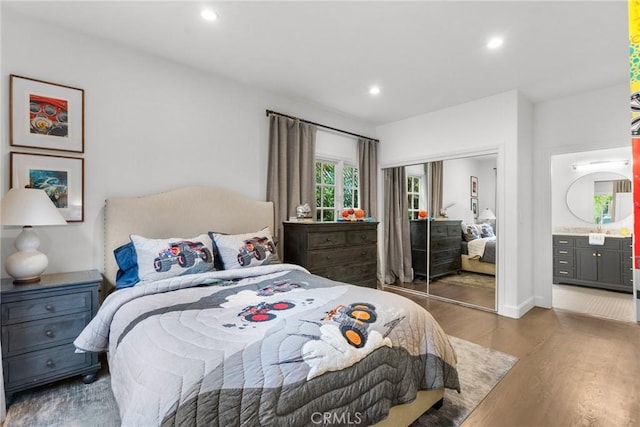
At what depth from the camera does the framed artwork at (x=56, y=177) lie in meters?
2.16

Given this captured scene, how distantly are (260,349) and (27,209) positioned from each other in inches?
76.6

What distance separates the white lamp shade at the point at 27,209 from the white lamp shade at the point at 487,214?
4.35 meters

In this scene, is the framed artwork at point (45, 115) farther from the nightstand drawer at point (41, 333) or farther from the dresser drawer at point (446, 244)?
the dresser drawer at point (446, 244)

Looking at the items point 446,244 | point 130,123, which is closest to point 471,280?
point 446,244

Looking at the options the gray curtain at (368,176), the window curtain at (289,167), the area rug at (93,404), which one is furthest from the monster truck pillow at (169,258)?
the gray curtain at (368,176)

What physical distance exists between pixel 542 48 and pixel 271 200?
3.01 meters

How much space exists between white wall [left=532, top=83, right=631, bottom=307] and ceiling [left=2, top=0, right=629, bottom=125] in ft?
0.72

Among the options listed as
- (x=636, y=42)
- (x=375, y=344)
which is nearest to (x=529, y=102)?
(x=636, y=42)

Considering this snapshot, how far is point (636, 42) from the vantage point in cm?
75

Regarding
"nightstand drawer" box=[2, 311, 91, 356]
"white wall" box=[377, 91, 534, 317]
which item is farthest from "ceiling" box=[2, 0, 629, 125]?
"nightstand drawer" box=[2, 311, 91, 356]

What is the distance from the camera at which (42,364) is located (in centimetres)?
194

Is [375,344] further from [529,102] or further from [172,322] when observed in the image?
[529,102]

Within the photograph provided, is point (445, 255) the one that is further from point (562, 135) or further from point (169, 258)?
point (169, 258)

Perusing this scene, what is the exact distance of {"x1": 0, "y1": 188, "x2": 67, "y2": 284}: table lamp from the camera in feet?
6.24
